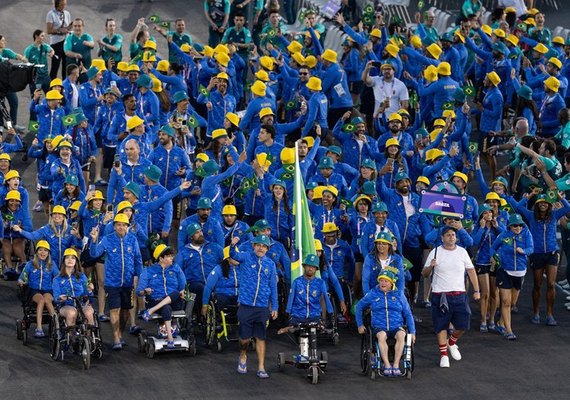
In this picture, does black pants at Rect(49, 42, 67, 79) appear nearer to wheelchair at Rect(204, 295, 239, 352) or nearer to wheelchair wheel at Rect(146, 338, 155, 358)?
wheelchair at Rect(204, 295, 239, 352)

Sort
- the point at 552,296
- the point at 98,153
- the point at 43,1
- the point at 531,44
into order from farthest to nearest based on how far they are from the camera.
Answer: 1. the point at 43,1
2. the point at 531,44
3. the point at 98,153
4. the point at 552,296

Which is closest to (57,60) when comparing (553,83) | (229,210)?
(553,83)

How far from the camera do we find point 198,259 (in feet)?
76.1

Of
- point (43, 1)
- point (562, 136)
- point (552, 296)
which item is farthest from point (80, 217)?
point (43, 1)

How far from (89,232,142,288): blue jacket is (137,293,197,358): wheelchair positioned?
69 cm

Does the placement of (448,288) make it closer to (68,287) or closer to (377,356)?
(377,356)

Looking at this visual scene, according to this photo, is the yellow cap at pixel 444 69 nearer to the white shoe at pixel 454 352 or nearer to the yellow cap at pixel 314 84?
the yellow cap at pixel 314 84

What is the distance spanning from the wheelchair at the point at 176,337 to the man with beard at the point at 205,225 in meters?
0.99

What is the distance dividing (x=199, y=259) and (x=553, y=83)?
30.2 feet

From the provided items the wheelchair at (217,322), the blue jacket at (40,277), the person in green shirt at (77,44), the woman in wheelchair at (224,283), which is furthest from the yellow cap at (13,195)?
the person in green shirt at (77,44)

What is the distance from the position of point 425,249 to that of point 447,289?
9.75ft

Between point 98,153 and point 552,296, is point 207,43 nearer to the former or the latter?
point 98,153

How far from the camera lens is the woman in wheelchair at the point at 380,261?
73.0 feet

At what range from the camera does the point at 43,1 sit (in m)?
40.9
